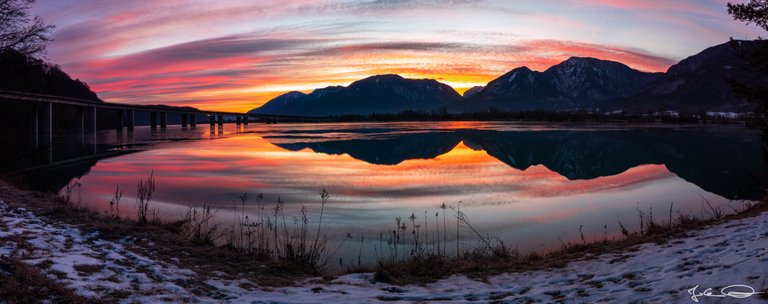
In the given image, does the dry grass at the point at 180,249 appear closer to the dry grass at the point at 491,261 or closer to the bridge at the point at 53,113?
the dry grass at the point at 491,261

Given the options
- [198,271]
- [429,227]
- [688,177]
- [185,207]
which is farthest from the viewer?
[688,177]

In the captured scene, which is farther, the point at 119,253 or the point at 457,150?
the point at 457,150

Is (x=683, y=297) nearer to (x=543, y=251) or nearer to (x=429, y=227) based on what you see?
(x=543, y=251)

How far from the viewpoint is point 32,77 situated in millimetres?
74312

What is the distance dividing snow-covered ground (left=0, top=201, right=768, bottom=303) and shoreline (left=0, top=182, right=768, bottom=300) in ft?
0.28

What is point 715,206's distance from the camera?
18.8m

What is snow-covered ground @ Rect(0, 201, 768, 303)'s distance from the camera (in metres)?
7.27

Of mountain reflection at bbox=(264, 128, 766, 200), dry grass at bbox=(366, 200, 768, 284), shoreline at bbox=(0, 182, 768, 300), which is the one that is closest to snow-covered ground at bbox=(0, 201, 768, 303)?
shoreline at bbox=(0, 182, 768, 300)

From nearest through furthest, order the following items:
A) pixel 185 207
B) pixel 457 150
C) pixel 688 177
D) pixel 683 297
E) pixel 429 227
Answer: pixel 683 297 < pixel 429 227 < pixel 185 207 < pixel 688 177 < pixel 457 150

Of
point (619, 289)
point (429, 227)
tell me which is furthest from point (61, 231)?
point (619, 289)

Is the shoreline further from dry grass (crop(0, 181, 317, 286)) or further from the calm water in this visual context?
the calm water

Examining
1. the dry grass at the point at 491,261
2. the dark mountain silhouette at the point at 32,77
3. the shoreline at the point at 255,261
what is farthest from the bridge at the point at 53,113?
the dry grass at the point at 491,261

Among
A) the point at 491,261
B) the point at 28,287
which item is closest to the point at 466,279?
the point at 491,261

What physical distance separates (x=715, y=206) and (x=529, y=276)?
13231mm
